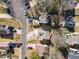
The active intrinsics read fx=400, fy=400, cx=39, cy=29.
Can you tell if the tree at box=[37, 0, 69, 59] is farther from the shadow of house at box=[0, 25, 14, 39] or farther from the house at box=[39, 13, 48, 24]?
the shadow of house at box=[0, 25, 14, 39]

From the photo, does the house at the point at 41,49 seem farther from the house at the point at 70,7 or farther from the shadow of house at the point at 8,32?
the house at the point at 70,7

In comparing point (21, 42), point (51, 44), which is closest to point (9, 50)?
point (21, 42)

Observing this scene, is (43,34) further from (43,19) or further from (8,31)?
(8,31)

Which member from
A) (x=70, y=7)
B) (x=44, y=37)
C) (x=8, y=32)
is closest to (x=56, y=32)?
(x=44, y=37)

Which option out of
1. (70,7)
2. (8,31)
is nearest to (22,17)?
(8,31)

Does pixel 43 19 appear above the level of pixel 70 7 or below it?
below

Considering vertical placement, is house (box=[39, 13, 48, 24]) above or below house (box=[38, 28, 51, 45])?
above

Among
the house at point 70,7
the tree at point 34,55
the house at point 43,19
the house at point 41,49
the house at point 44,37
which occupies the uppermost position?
the house at point 70,7

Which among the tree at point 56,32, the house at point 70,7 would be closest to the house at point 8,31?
the tree at point 56,32

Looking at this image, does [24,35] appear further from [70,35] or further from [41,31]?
[70,35]

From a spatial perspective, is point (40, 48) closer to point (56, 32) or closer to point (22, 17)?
point (56, 32)

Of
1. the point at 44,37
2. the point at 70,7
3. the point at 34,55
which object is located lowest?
the point at 34,55

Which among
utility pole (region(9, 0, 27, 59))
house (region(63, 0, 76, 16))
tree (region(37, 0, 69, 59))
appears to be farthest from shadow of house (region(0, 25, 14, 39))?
house (region(63, 0, 76, 16))
